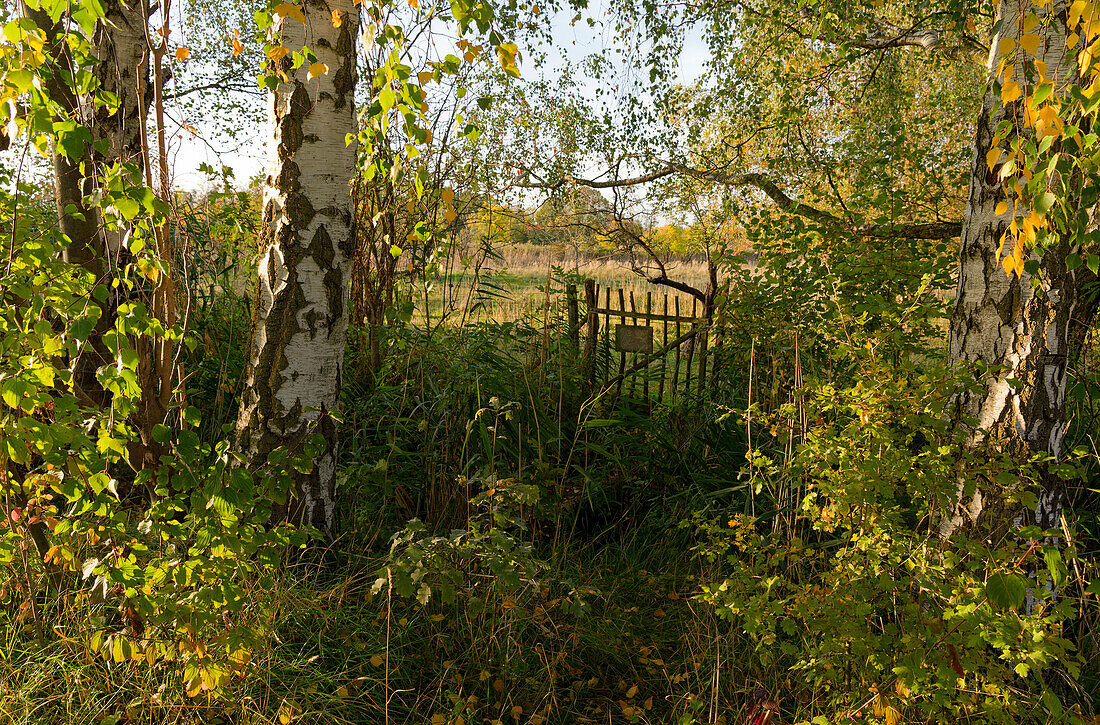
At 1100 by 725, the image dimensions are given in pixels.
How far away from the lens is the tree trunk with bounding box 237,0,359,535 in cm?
239

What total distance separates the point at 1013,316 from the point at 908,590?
107cm

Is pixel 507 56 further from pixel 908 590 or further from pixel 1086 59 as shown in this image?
pixel 908 590

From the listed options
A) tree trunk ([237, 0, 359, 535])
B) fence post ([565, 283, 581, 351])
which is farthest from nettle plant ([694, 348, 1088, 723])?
fence post ([565, 283, 581, 351])

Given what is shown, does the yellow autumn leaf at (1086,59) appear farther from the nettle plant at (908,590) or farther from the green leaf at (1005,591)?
the green leaf at (1005,591)

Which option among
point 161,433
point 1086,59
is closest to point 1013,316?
point 1086,59

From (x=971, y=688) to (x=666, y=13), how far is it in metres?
5.26

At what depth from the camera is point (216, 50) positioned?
8.61 metres

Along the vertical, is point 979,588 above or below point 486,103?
below

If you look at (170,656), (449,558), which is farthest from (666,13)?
(170,656)

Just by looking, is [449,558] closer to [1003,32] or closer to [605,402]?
[605,402]

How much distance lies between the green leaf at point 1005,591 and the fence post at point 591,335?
2.65 meters

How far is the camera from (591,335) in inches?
164

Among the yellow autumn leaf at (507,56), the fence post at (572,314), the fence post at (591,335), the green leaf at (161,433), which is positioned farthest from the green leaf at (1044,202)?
the fence post at (572,314)

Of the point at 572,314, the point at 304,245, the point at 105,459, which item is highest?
the point at 304,245
